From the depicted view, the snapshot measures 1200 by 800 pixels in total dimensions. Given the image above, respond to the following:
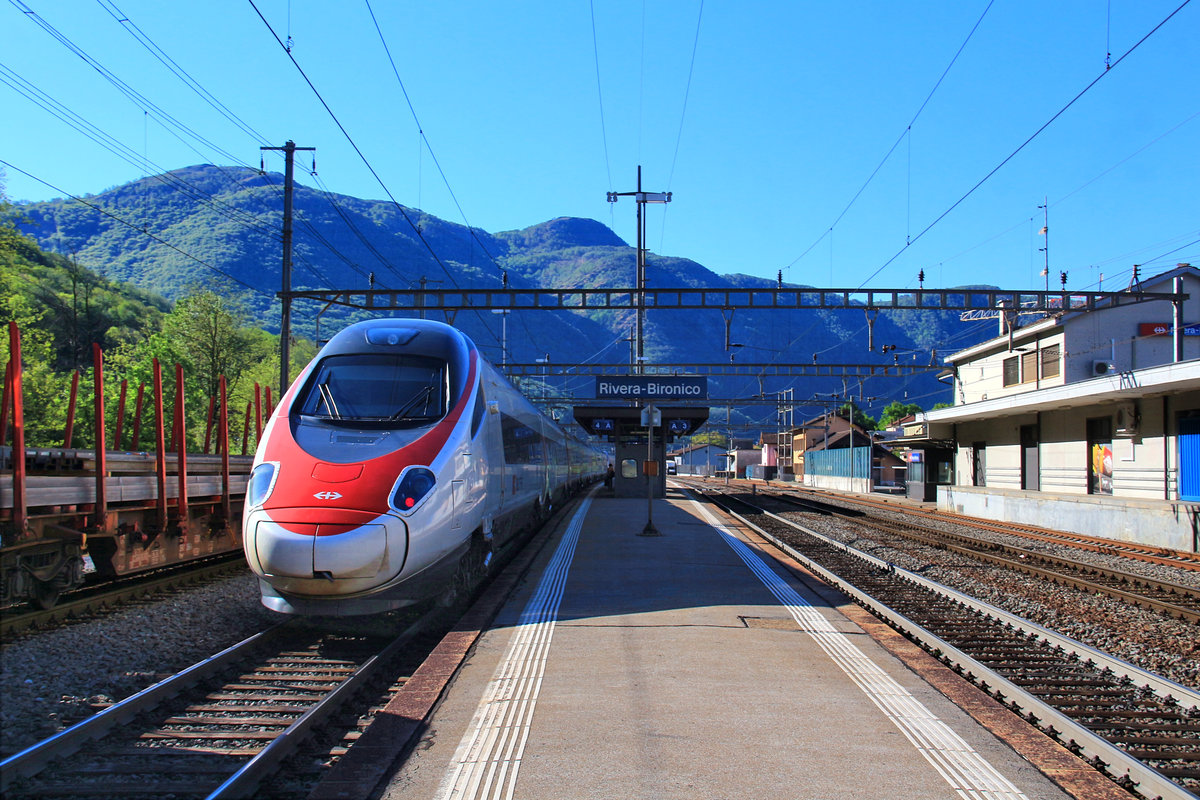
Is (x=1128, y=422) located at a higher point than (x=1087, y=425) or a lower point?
higher

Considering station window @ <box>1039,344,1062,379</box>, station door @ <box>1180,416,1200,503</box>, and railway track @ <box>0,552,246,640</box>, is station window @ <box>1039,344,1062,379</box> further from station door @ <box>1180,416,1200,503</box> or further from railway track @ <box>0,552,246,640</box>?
railway track @ <box>0,552,246,640</box>

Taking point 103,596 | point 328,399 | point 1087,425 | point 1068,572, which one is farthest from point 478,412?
point 1087,425

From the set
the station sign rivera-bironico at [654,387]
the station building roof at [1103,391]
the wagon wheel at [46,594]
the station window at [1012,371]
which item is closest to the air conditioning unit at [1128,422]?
the station building roof at [1103,391]

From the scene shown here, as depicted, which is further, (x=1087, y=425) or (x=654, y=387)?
(x=654, y=387)

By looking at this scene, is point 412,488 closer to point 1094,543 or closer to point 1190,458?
point 1094,543

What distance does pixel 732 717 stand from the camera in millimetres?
5461

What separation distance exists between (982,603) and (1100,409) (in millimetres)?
19914

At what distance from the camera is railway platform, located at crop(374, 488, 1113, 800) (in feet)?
14.2

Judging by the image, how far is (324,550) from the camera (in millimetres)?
7137

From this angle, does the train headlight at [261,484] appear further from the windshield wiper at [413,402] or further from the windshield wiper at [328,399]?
the windshield wiper at [413,402]

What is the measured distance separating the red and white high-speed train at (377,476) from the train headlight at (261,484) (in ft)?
0.04

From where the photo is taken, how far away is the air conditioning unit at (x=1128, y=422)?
79.7 ft

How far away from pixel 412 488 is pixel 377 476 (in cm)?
33

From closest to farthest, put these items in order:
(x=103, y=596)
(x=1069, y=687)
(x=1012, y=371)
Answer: (x=1069, y=687) → (x=103, y=596) → (x=1012, y=371)
